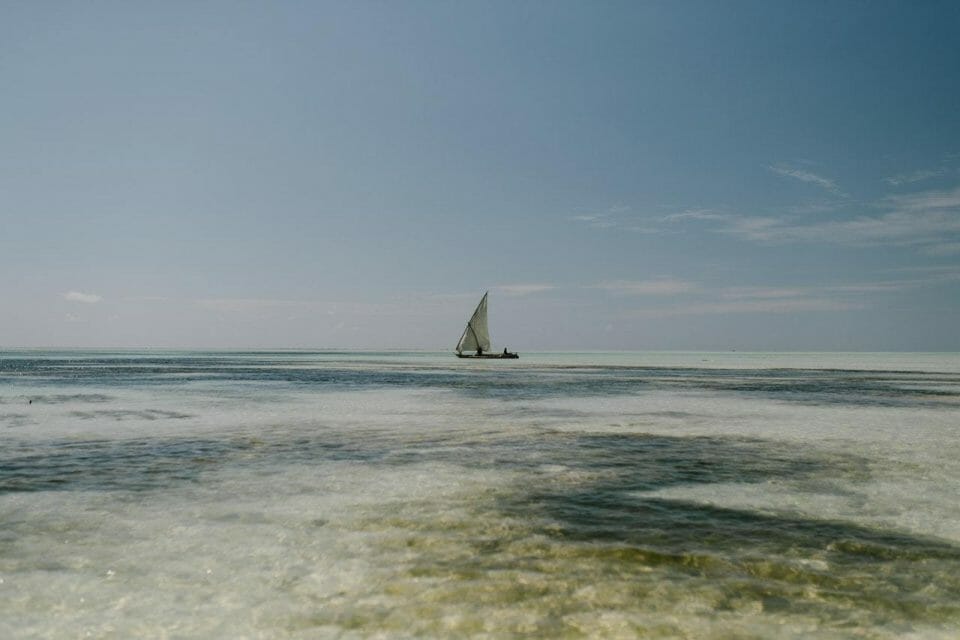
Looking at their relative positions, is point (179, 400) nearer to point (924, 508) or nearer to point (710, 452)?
point (710, 452)

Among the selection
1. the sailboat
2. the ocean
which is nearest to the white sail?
the sailboat

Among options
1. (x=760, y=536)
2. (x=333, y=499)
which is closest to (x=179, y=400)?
(x=333, y=499)

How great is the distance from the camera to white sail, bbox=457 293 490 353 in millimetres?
111375

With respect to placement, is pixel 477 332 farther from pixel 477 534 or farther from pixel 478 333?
pixel 477 534

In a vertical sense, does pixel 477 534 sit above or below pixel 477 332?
below

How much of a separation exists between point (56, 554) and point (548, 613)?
694 centimetres

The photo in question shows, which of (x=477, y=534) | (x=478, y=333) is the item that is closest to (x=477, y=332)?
(x=478, y=333)

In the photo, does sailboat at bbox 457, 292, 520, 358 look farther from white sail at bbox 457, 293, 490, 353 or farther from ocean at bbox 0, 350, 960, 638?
ocean at bbox 0, 350, 960, 638

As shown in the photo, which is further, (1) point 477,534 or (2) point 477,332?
(2) point 477,332

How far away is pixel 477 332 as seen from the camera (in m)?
117

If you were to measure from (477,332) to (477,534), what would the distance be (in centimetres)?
10623

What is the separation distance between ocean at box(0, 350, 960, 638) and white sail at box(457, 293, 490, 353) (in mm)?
88318

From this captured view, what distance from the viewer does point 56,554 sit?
9.24 metres

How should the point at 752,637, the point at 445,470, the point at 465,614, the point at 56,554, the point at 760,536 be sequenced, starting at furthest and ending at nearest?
the point at 445,470 < the point at 760,536 < the point at 56,554 < the point at 465,614 < the point at 752,637
